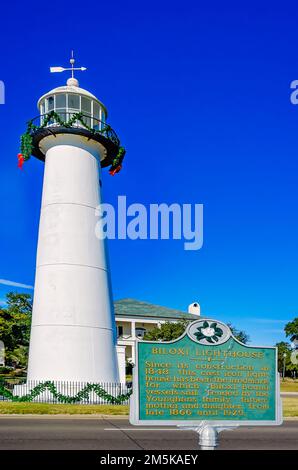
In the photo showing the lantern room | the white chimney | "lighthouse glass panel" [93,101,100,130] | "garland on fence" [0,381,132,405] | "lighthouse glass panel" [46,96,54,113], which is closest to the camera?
"garland on fence" [0,381,132,405]

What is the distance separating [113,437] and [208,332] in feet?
22.5

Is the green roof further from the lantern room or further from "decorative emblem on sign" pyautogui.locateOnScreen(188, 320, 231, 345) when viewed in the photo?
"decorative emblem on sign" pyautogui.locateOnScreen(188, 320, 231, 345)

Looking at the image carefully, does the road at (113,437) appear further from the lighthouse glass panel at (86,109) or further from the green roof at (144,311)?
the green roof at (144,311)

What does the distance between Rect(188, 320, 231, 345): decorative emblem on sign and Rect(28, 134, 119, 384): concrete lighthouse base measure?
56.5ft

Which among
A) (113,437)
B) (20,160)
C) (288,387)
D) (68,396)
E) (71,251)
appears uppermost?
(20,160)

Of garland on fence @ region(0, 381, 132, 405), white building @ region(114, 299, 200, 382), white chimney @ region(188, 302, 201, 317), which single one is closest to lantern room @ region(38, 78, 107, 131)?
garland on fence @ region(0, 381, 132, 405)

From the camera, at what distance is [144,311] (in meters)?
70.8

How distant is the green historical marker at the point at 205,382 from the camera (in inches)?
285

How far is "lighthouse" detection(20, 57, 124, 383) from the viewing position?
24.0 meters

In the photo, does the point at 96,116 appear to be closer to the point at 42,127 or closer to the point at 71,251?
the point at 42,127

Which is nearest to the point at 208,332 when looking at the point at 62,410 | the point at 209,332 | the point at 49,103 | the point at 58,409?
the point at 209,332
